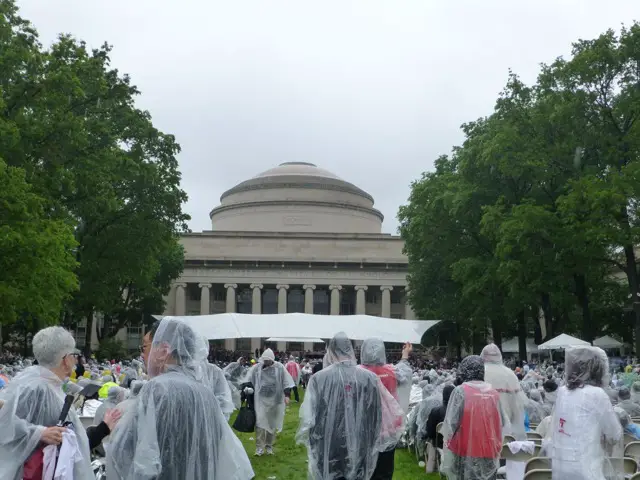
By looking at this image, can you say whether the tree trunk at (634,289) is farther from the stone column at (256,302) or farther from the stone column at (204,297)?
the stone column at (204,297)

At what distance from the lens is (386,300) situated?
82250mm

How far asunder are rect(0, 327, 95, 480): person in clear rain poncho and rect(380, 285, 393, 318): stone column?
76539 mm

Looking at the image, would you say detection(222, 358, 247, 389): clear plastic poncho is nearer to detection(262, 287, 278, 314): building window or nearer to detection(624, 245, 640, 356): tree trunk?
detection(624, 245, 640, 356): tree trunk

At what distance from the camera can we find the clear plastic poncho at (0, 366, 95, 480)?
16.9 feet

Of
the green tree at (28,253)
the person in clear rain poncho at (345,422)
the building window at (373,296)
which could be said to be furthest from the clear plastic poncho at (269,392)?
the building window at (373,296)

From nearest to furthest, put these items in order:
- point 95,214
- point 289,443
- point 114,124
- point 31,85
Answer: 1. point 289,443
2. point 31,85
3. point 95,214
4. point 114,124

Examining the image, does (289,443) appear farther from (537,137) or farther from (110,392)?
(537,137)

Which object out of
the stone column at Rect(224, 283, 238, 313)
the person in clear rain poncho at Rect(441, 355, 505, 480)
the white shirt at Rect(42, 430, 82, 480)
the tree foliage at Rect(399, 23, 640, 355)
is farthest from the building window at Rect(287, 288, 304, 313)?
the white shirt at Rect(42, 430, 82, 480)

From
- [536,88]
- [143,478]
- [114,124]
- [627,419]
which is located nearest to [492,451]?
[627,419]

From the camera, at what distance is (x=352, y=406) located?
7879 millimetres

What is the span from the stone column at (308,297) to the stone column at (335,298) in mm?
1996

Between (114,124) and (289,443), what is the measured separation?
22.8 meters

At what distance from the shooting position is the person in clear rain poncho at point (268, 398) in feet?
48.7

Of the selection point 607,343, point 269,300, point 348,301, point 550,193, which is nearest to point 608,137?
point 550,193
